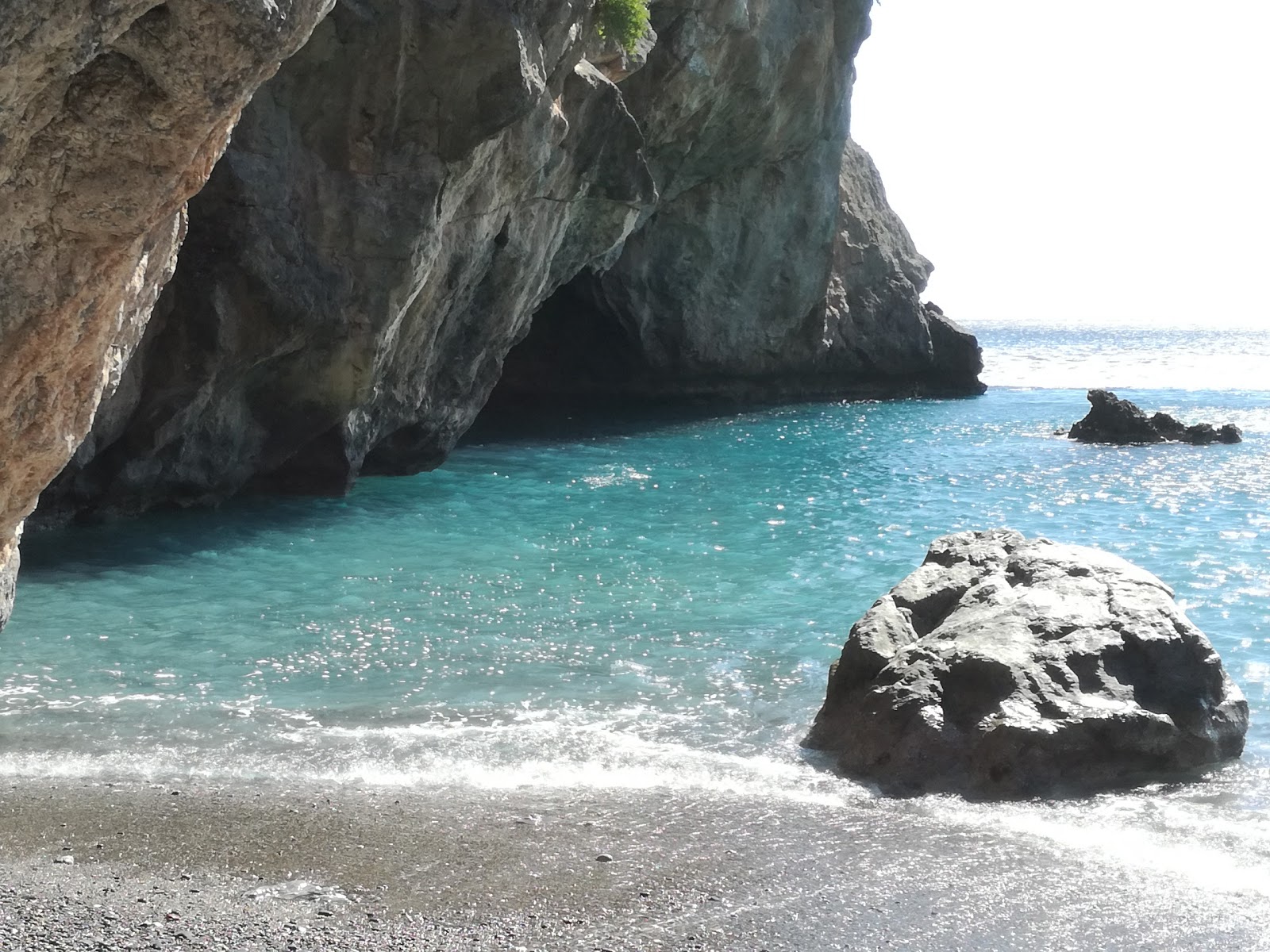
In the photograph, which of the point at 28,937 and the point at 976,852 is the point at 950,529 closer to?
the point at 976,852

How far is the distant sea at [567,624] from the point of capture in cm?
816

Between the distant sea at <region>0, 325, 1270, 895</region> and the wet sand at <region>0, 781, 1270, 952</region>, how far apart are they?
1.19 feet

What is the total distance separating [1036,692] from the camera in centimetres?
841

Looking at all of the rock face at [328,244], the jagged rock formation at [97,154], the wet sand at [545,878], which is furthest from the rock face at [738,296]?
the jagged rock formation at [97,154]

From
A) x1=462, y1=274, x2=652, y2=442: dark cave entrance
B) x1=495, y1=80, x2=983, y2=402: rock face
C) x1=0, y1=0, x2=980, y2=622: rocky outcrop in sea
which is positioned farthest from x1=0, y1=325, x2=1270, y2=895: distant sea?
x1=495, y1=80, x2=983, y2=402: rock face

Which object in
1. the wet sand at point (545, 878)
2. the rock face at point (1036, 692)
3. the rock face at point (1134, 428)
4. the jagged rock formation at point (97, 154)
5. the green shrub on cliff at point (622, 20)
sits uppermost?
the green shrub on cliff at point (622, 20)

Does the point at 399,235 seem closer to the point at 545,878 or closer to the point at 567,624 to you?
the point at 567,624

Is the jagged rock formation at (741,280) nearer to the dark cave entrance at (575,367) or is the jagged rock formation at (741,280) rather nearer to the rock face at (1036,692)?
the dark cave entrance at (575,367)

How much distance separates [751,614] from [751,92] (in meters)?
22.3

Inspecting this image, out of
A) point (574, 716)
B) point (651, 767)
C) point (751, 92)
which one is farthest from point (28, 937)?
point (751, 92)

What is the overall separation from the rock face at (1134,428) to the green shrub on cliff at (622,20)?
15.4m

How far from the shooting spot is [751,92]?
32.5 metres

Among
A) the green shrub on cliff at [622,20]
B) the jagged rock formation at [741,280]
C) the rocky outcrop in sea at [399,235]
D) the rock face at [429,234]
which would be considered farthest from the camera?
the jagged rock formation at [741,280]

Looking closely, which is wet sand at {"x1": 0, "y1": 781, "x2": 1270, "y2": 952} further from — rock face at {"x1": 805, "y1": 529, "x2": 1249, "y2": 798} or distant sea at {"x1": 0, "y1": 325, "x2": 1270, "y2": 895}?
rock face at {"x1": 805, "y1": 529, "x2": 1249, "y2": 798}
